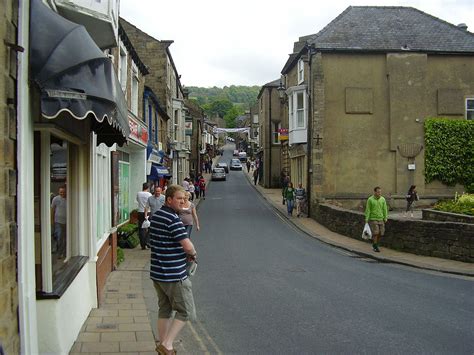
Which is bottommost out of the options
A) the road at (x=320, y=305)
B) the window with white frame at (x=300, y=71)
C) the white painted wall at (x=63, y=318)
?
the road at (x=320, y=305)

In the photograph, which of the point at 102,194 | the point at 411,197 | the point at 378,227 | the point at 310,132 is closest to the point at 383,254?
the point at 378,227

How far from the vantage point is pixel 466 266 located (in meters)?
12.2

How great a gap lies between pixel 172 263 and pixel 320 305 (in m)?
3.65

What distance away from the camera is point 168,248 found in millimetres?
5352

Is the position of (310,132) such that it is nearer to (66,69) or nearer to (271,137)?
(271,137)

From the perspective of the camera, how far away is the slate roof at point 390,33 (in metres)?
26.1

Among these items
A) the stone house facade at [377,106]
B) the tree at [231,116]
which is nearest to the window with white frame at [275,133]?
the stone house facade at [377,106]

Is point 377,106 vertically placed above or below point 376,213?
above

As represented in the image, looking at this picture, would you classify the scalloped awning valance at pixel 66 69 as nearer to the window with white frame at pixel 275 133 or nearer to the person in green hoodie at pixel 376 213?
the person in green hoodie at pixel 376 213

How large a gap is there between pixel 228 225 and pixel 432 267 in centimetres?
1042

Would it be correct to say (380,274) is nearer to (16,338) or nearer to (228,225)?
(16,338)

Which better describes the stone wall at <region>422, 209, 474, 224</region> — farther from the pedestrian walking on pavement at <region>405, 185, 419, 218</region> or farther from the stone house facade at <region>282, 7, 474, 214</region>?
the stone house facade at <region>282, 7, 474, 214</region>

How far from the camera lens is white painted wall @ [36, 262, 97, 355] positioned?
203 inches

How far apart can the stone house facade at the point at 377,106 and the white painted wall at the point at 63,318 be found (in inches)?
783
